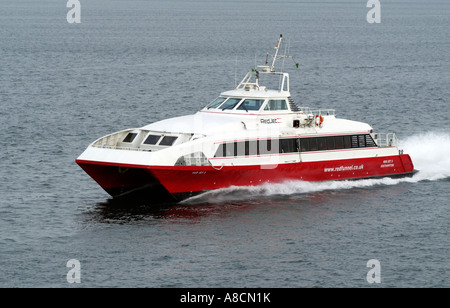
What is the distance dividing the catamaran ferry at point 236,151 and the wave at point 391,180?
0.35 m

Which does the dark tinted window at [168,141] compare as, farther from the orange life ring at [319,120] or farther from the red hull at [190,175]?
the orange life ring at [319,120]

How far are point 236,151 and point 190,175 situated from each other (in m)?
2.96

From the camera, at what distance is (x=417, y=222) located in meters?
39.4

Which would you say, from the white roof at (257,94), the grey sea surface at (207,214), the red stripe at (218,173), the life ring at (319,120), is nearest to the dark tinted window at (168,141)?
the red stripe at (218,173)

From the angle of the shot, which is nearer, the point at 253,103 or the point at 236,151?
the point at 236,151

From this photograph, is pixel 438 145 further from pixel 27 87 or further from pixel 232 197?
pixel 27 87

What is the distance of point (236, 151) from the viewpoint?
4131 centimetres

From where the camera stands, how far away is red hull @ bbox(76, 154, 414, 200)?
39344 mm

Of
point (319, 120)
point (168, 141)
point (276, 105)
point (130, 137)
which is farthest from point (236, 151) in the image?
point (319, 120)

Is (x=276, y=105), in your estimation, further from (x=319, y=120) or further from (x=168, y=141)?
(x=168, y=141)

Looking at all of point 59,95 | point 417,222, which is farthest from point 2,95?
point 417,222

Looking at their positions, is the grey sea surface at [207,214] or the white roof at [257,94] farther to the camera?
the white roof at [257,94]

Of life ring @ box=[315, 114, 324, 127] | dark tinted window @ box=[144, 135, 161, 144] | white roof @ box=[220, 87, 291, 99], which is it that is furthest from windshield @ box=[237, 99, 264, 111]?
dark tinted window @ box=[144, 135, 161, 144]

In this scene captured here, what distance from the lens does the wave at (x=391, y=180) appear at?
136 ft
